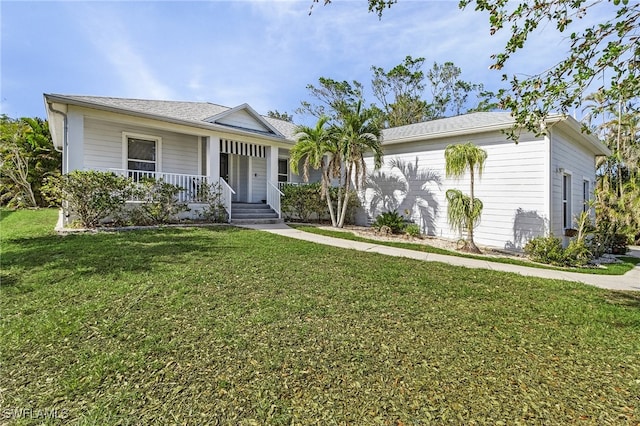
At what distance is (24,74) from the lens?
998cm

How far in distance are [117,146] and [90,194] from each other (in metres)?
2.83

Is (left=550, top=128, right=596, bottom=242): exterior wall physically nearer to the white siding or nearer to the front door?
the front door

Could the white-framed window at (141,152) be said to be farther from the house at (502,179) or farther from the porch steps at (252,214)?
the house at (502,179)

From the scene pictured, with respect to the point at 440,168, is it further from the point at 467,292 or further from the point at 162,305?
the point at 162,305

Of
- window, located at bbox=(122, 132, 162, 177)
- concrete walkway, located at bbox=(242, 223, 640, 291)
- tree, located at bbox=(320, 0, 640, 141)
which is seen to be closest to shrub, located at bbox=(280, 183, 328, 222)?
concrete walkway, located at bbox=(242, 223, 640, 291)

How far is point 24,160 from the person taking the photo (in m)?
16.1

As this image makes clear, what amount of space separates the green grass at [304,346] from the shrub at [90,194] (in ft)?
11.0

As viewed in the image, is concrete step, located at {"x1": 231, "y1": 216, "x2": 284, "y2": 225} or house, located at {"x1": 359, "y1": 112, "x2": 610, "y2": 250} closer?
house, located at {"x1": 359, "y1": 112, "x2": 610, "y2": 250}

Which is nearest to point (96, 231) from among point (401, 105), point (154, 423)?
point (154, 423)

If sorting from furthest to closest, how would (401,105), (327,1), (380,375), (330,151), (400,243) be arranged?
(401,105) < (330,151) < (400,243) < (327,1) < (380,375)

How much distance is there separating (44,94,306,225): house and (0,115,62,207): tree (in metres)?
4.10

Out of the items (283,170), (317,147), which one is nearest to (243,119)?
(283,170)

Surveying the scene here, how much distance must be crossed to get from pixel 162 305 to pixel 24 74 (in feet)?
38.3

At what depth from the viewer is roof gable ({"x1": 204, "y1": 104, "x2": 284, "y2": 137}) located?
1177cm
